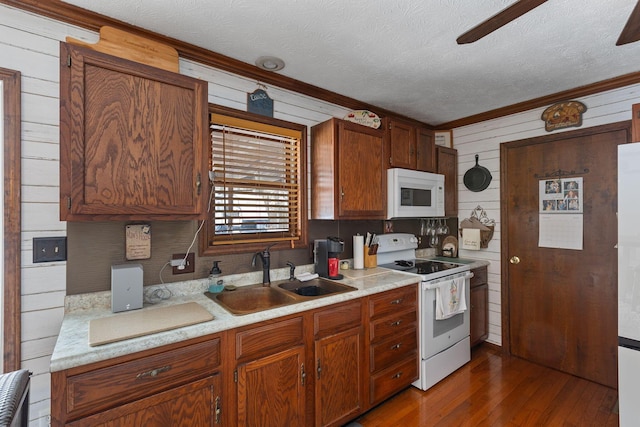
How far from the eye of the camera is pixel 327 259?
239 cm

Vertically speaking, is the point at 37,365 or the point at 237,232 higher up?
the point at 237,232

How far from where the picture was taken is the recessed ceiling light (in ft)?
6.77

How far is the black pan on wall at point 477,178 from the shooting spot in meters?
3.21

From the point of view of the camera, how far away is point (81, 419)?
1.14 m

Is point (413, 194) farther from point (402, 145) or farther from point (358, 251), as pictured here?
point (358, 251)

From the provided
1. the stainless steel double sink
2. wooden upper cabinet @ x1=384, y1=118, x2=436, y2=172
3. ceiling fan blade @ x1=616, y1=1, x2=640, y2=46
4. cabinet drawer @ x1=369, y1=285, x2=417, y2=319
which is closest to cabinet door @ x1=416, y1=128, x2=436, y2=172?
wooden upper cabinet @ x1=384, y1=118, x2=436, y2=172

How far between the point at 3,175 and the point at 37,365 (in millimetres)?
943

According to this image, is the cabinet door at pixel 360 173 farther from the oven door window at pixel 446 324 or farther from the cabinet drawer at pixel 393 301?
the oven door window at pixel 446 324

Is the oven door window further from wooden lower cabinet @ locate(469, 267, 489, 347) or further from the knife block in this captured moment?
the knife block

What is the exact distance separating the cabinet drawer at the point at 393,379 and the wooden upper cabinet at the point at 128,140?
1.65 meters

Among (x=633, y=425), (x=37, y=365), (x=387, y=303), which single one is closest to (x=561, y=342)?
(x=633, y=425)

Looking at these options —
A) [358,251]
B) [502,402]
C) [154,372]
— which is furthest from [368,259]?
[154,372]

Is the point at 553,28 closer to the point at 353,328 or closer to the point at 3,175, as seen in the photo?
the point at 353,328

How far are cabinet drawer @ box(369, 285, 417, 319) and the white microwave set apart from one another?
673 millimetres
